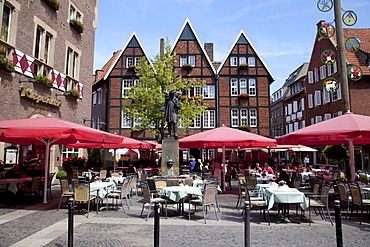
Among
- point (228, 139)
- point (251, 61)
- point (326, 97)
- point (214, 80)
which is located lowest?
point (228, 139)

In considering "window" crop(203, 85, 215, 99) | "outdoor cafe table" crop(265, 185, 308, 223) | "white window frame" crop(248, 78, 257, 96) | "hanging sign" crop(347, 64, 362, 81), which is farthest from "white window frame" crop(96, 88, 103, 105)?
"outdoor cafe table" crop(265, 185, 308, 223)

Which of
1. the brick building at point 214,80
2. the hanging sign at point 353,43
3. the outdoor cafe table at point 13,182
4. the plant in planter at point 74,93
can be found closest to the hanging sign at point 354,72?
the hanging sign at point 353,43

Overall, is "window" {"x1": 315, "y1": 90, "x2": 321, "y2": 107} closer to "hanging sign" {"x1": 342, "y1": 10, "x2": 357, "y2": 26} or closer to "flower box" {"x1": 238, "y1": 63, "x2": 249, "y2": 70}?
"flower box" {"x1": 238, "y1": 63, "x2": 249, "y2": 70}

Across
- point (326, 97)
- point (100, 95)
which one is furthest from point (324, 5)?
A: point (100, 95)

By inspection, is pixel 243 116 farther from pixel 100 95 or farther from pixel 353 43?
pixel 353 43

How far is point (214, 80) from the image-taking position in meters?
31.0

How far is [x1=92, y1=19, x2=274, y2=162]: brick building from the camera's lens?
30562 millimetres

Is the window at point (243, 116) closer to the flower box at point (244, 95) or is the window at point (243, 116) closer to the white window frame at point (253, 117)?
the white window frame at point (253, 117)

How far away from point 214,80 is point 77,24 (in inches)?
619

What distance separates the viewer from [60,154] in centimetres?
1770

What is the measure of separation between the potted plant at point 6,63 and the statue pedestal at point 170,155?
681cm

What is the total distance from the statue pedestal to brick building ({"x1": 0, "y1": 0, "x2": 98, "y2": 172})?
6.52 meters

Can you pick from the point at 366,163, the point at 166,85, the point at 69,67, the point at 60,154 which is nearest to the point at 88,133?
the point at 60,154

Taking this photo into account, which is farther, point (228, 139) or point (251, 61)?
point (251, 61)
